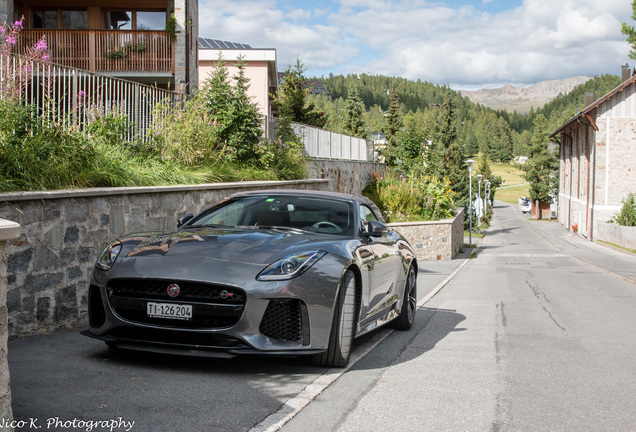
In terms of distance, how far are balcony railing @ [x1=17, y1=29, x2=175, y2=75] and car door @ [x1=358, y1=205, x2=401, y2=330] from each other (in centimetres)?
1977

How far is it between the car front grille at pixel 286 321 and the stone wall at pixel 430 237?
21.8 meters

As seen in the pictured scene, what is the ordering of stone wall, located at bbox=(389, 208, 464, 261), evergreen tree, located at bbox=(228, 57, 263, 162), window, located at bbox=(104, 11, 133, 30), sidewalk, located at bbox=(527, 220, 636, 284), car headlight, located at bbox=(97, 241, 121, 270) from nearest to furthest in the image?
car headlight, located at bbox=(97, 241, 121, 270), evergreen tree, located at bbox=(228, 57, 263, 162), stone wall, located at bbox=(389, 208, 464, 261), window, located at bbox=(104, 11, 133, 30), sidewalk, located at bbox=(527, 220, 636, 284)

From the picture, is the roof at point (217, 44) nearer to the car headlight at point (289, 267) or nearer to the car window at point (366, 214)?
the car window at point (366, 214)

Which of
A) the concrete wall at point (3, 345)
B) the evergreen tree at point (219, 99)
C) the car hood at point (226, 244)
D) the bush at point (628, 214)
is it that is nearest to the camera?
the concrete wall at point (3, 345)

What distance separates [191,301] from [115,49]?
22363 millimetres

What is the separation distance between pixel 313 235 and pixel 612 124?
4653 cm

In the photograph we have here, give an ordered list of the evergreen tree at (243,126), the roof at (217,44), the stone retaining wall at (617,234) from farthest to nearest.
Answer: the roof at (217,44)
the stone retaining wall at (617,234)
the evergreen tree at (243,126)

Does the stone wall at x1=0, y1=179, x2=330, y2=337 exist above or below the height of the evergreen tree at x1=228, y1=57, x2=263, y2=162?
below

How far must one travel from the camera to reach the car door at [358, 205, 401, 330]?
5.87 m

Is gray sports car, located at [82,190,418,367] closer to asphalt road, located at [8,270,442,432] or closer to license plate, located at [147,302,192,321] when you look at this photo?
license plate, located at [147,302,192,321]

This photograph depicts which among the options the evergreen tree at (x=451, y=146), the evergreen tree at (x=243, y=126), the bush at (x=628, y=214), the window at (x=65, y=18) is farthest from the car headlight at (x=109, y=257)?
the evergreen tree at (x=451, y=146)

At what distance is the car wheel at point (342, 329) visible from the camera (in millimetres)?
5180

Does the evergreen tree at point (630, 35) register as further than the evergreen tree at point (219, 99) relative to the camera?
Yes

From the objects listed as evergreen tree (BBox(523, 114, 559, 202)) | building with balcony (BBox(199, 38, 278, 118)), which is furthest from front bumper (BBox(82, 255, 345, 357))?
evergreen tree (BBox(523, 114, 559, 202))
